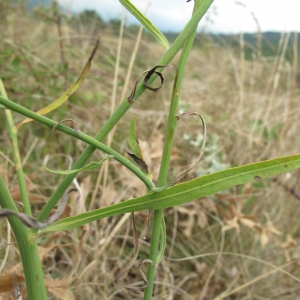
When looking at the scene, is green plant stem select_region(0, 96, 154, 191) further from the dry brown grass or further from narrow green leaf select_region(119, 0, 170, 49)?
the dry brown grass

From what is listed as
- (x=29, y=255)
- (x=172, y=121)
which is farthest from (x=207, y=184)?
(x=29, y=255)

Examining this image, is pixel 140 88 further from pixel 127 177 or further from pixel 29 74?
pixel 29 74

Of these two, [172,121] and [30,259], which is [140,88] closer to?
[172,121]

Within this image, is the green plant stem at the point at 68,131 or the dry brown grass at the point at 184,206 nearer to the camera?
the green plant stem at the point at 68,131

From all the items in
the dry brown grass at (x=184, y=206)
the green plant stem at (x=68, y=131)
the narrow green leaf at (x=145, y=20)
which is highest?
the narrow green leaf at (x=145, y=20)

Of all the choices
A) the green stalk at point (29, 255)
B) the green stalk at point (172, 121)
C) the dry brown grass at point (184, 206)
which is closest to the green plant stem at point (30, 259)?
the green stalk at point (29, 255)

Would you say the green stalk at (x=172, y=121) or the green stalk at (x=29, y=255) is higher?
the green stalk at (x=172, y=121)

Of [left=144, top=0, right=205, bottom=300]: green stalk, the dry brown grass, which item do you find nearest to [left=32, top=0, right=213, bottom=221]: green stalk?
[left=144, top=0, right=205, bottom=300]: green stalk

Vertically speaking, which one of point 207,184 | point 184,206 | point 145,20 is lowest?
point 184,206

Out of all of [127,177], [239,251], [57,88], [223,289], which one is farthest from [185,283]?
[57,88]

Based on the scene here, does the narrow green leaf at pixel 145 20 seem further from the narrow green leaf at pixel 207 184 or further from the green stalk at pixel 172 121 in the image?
the narrow green leaf at pixel 207 184
